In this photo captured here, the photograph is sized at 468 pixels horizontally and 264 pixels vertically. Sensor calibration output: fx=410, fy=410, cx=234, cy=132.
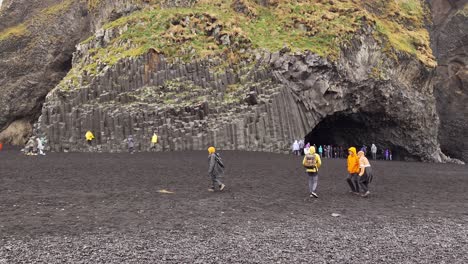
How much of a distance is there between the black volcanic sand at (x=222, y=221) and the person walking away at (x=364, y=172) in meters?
0.60

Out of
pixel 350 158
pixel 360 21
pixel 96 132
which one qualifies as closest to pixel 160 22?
pixel 96 132

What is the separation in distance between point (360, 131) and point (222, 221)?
44730 millimetres

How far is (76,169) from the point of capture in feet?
77.9

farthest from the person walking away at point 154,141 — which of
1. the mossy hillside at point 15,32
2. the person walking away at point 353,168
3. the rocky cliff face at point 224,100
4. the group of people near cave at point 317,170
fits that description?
the mossy hillside at point 15,32

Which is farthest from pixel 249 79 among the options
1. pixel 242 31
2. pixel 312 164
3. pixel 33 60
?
pixel 33 60

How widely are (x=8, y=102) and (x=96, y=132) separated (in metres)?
32.2

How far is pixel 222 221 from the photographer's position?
468 inches

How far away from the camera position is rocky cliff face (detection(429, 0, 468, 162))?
59.6m

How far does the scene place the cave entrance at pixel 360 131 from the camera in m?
50.2

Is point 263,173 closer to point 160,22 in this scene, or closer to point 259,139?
point 259,139

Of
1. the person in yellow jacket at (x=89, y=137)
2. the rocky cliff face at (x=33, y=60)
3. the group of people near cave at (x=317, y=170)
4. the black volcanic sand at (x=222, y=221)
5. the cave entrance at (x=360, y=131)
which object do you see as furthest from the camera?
the rocky cliff face at (x=33, y=60)

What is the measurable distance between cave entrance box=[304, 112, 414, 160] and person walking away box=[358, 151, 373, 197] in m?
32.2

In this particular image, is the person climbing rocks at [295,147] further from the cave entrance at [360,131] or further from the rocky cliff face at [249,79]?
the cave entrance at [360,131]

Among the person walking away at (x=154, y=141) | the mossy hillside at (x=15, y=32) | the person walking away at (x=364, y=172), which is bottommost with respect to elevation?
the person walking away at (x=364, y=172)
